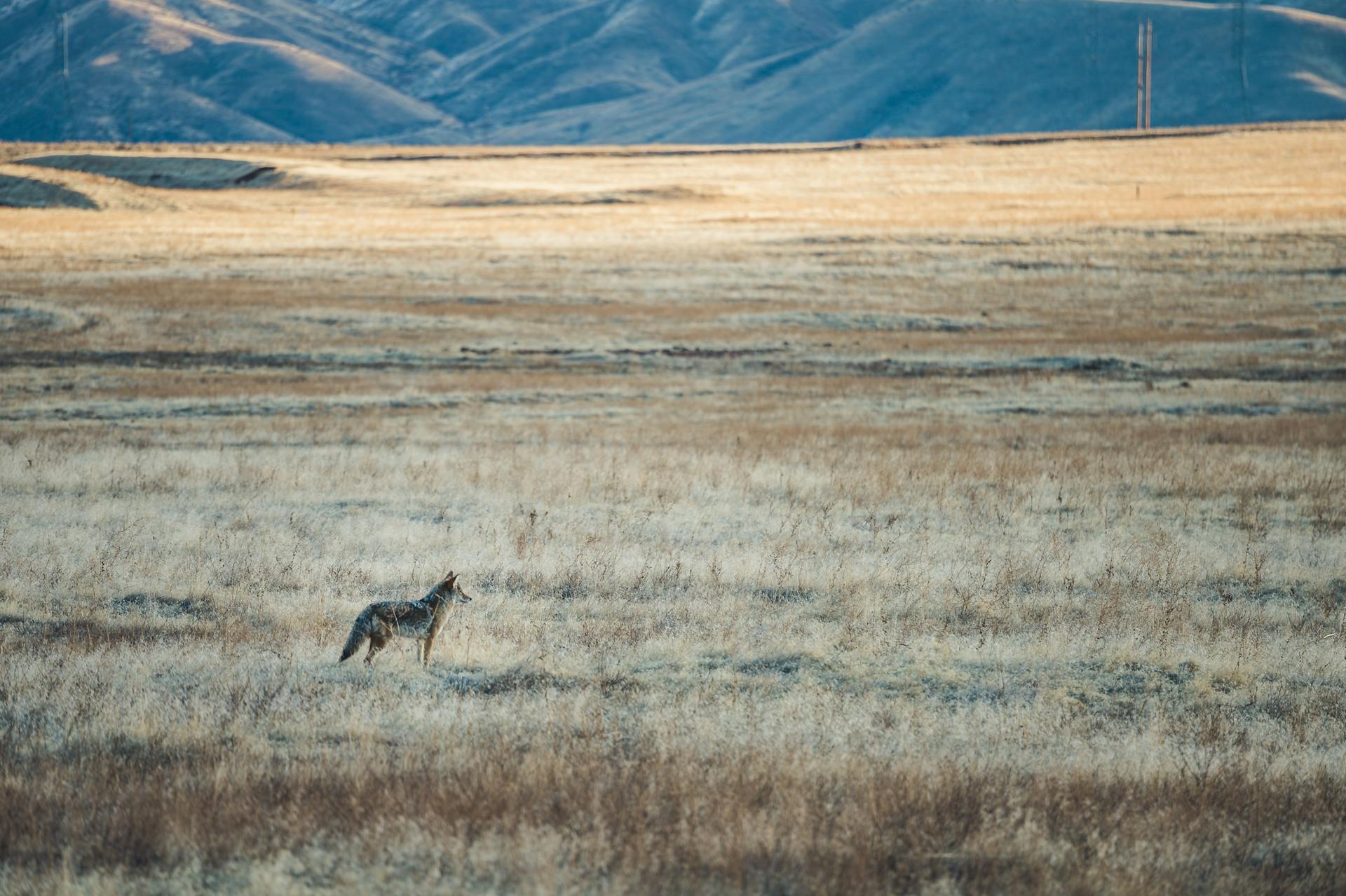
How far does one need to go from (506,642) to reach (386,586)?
2.25m

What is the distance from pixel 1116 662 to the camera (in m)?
8.40

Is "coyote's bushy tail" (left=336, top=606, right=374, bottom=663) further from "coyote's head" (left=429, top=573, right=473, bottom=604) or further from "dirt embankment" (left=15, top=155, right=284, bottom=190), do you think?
"dirt embankment" (left=15, top=155, right=284, bottom=190)

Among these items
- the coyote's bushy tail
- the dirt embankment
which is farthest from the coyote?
the dirt embankment

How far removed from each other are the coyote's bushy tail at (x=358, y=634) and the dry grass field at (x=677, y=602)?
0.20 m

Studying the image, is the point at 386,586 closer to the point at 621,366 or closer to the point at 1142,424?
the point at 1142,424

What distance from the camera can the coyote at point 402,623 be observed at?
301 inches

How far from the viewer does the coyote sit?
764 cm

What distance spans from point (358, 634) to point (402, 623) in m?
0.32

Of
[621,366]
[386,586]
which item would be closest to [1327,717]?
[386,586]

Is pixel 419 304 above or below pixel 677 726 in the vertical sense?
above

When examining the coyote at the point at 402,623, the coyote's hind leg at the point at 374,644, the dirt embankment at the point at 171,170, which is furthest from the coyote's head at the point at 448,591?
the dirt embankment at the point at 171,170

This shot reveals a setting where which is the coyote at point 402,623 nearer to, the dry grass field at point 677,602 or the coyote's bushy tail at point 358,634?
the coyote's bushy tail at point 358,634

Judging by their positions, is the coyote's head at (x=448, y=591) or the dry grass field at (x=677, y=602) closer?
the dry grass field at (x=677, y=602)

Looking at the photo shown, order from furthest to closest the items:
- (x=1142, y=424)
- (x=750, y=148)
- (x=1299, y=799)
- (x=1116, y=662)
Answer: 1. (x=750, y=148)
2. (x=1142, y=424)
3. (x=1116, y=662)
4. (x=1299, y=799)
